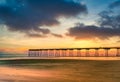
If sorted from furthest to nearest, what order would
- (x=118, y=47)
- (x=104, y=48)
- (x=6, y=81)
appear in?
1. (x=104, y=48)
2. (x=118, y=47)
3. (x=6, y=81)

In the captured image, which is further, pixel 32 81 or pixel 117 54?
pixel 117 54

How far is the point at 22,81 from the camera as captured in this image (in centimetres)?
2839

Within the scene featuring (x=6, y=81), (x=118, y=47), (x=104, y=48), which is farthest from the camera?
(x=104, y=48)

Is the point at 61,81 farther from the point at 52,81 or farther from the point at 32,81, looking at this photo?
the point at 32,81

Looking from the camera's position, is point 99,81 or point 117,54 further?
point 117,54

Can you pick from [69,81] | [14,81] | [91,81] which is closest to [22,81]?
[14,81]

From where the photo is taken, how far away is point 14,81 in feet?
92.8

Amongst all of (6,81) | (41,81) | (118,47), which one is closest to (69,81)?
(41,81)

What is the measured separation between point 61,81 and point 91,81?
3.46 metres

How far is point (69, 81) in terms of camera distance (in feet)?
92.8

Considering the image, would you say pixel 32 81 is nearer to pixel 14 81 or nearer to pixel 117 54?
pixel 14 81

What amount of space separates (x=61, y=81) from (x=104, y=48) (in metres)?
169

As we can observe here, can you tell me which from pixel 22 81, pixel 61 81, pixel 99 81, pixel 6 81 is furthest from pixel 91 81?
pixel 6 81

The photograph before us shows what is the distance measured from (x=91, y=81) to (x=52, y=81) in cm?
446
